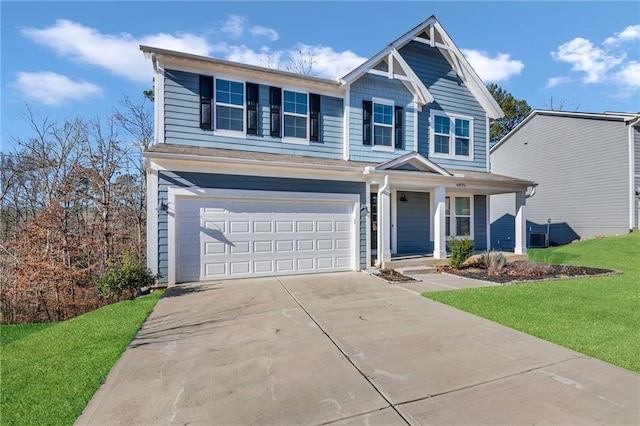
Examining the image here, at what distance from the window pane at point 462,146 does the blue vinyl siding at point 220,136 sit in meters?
5.30

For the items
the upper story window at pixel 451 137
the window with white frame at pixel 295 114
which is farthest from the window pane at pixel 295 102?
the upper story window at pixel 451 137

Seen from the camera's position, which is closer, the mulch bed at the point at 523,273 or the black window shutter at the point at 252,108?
the mulch bed at the point at 523,273

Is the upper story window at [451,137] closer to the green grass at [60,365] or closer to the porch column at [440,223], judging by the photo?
the porch column at [440,223]

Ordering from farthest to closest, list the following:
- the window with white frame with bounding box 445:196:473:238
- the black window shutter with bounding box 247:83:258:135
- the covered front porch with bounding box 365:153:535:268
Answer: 1. the window with white frame with bounding box 445:196:473:238
2. the covered front porch with bounding box 365:153:535:268
3. the black window shutter with bounding box 247:83:258:135

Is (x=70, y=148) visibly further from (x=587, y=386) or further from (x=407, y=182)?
(x=587, y=386)

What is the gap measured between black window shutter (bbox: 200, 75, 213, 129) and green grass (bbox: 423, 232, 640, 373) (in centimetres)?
747

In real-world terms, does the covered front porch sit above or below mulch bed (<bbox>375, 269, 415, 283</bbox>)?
above

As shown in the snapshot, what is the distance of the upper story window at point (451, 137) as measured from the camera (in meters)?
11.9

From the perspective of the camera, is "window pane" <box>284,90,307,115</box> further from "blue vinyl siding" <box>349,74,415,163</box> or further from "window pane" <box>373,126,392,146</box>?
"window pane" <box>373,126,392,146</box>

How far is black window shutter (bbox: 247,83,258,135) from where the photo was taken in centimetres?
925

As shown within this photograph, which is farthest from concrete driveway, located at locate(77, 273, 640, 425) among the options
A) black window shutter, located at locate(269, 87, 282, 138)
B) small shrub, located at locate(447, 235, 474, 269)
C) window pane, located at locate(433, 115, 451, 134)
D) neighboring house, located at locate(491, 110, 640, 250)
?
neighboring house, located at locate(491, 110, 640, 250)

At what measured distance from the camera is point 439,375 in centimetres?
316

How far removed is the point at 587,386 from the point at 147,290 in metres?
7.95

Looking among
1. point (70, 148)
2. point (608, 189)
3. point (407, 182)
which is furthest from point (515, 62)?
point (70, 148)
